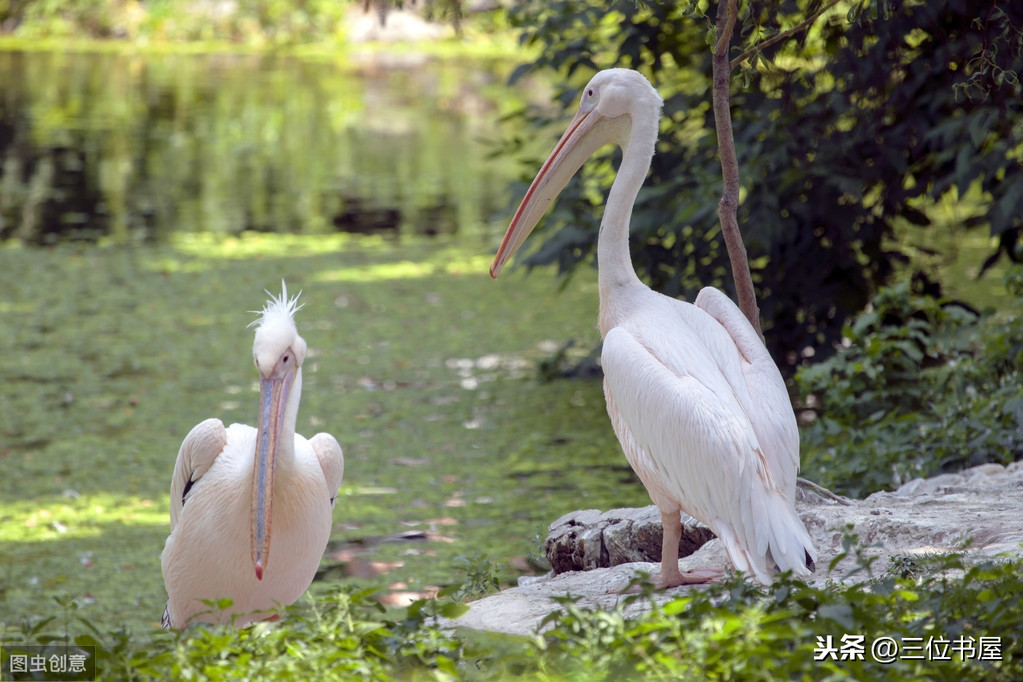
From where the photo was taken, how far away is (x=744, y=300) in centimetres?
374

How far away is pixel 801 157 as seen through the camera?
19.9 ft

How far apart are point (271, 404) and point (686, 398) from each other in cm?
112

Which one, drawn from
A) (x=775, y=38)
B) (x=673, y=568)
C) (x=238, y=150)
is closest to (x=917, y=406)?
(x=775, y=38)

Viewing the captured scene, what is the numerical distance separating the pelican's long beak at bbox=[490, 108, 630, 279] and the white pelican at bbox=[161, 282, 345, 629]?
0.75 metres

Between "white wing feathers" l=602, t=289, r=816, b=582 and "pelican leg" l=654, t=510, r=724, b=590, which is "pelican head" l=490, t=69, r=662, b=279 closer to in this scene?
"white wing feathers" l=602, t=289, r=816, b=582

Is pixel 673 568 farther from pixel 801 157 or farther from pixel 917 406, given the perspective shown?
pixel 801 157

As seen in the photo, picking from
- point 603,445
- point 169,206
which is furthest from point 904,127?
point 169,206

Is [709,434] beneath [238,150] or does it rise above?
beneath

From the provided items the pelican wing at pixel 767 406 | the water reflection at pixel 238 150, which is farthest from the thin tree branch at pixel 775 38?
the water reflection at pixel 238 150

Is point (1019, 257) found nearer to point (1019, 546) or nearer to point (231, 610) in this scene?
point (1019, 546)

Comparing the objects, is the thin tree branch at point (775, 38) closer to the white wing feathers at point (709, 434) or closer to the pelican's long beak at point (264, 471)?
the white wing feathers at point (709, 434)

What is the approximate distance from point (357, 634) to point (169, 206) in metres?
10.4

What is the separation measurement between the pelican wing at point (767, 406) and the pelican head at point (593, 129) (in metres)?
0.69

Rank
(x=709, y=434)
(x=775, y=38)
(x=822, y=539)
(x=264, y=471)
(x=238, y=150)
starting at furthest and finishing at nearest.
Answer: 1. (x=238, y=150)
2. (x=775, y=38)
3. (x=822, y=539)
4. (x=264, y=471)
5. (x=709, y=434)
